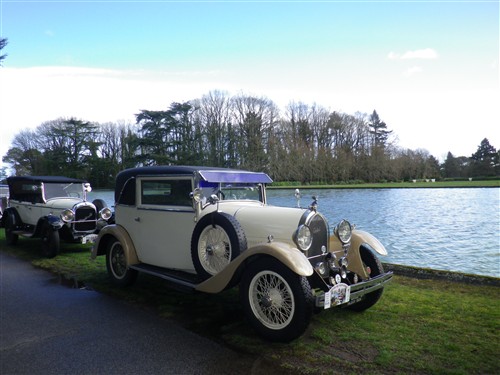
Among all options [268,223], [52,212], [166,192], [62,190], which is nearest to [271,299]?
[268,223]

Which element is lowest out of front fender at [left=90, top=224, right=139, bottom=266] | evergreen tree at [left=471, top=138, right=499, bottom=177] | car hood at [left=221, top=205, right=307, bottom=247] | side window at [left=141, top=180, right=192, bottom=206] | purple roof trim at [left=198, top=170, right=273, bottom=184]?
front fender at [left=90, top=224, right=139, bottom=266]

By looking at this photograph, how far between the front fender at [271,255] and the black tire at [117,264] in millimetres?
2195

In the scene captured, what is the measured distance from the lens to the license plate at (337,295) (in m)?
3.58

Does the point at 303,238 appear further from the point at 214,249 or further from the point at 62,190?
the point at 62,190

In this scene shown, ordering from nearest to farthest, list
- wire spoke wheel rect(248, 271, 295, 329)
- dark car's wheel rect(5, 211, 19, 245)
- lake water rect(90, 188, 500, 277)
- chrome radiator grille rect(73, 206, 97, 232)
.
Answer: wire spoke wheel rect(248, 271, 295, 329), chrome radiator grille rect(73, 206, 97, 232), lake water rect(90, 188, 500, 277), dark car's wheel rect(5, 211, 19, 245)

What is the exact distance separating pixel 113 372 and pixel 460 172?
93662 mm

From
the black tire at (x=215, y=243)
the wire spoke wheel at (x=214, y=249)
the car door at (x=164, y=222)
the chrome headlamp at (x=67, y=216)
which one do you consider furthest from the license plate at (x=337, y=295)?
A: the chrome headlamp at (x=67, y=216)

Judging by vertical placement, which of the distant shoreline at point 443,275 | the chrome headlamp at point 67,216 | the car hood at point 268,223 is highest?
the car hood at point 268,223

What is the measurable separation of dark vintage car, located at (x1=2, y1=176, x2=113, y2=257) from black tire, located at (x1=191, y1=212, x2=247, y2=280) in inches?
218

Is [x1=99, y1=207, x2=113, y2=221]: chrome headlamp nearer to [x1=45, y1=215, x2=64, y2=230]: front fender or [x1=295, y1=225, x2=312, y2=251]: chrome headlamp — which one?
[x1=45, y1=215, x2=64, y2=230]: front fender

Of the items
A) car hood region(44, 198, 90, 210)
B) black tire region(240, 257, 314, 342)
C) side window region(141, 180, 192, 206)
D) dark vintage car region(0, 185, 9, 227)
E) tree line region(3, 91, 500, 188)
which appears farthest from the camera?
tree line region(3, 91, 500, 188)

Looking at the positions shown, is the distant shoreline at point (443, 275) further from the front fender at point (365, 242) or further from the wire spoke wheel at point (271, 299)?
the wire spoke wheel at point (271, 299)

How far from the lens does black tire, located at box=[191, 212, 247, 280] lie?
443cm

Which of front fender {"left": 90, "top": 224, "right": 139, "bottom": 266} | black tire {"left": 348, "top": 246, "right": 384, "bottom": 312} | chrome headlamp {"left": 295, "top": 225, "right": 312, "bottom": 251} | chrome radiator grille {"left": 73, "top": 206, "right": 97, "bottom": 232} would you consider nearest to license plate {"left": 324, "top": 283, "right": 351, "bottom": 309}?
chrome headlamp {"left": 295, "top": 225, "right": 312, "bottom": 251}
